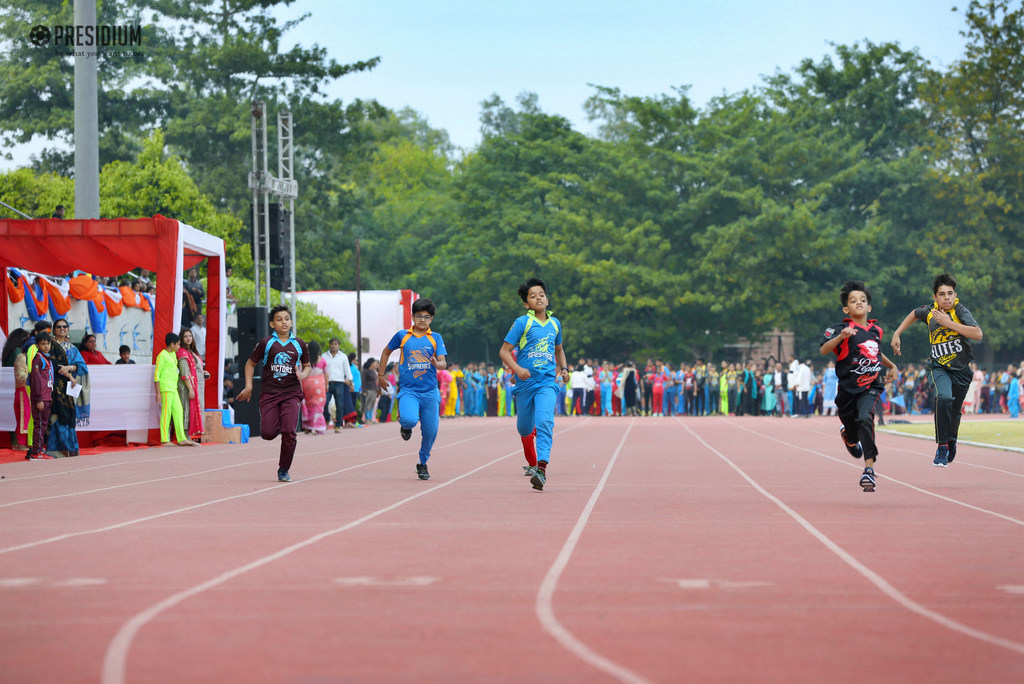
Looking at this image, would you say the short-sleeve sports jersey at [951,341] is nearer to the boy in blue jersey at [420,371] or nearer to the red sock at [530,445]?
the red sock at [530,445]

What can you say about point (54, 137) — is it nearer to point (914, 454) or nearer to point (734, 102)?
point (734, 102)

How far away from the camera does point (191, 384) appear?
72.9ft

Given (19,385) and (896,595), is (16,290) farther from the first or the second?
(896,595)

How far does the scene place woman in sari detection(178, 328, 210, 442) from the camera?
22.0 meters

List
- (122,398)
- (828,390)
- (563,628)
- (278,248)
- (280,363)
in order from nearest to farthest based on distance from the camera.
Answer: (563,628) → (280,363) → (122,398) → (278,248) → (828,390)

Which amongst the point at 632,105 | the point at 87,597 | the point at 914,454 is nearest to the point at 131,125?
the point at 632,105

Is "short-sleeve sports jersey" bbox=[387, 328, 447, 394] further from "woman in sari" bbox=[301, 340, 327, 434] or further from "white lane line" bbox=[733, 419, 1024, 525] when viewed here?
"woman in sari" bbox=[301, 340, 327, 434]

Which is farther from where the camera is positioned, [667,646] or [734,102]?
[734,102]

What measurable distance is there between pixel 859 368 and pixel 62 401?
11.7 meters

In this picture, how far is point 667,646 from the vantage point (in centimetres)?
519

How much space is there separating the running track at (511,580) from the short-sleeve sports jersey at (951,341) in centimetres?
126

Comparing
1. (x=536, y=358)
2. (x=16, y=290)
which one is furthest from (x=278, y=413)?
(x=16, y=290)

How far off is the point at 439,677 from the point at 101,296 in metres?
19.5

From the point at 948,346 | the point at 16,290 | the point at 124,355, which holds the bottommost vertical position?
the point at 948,346
